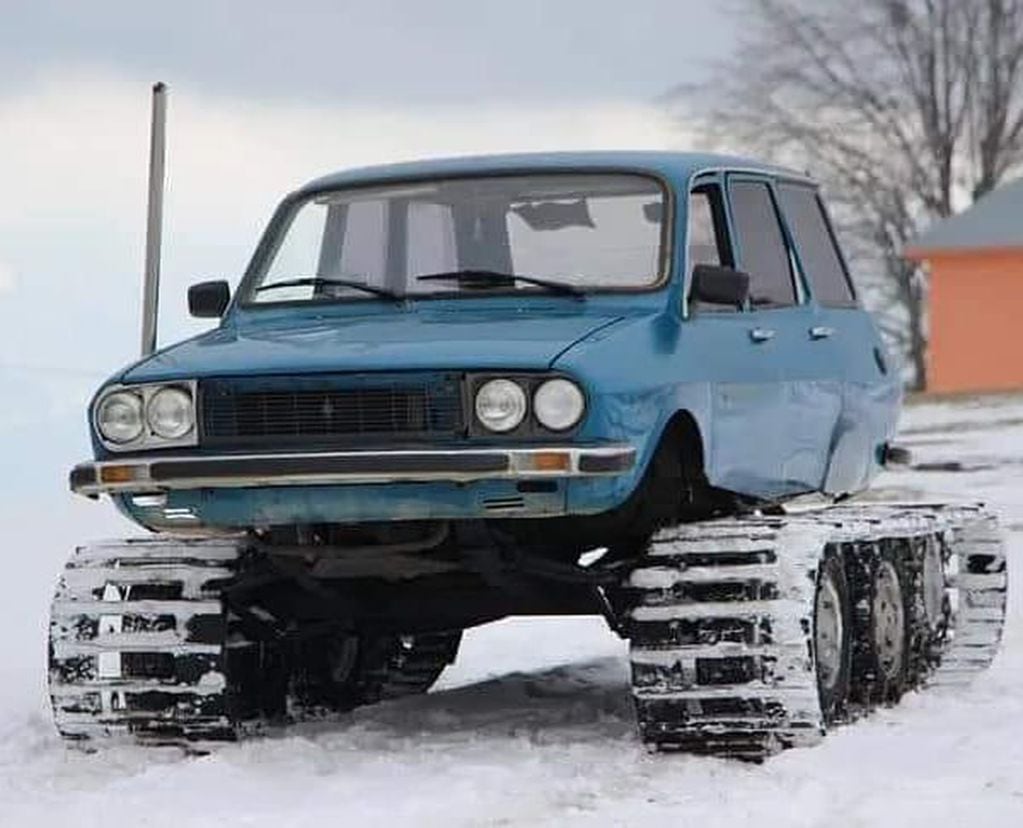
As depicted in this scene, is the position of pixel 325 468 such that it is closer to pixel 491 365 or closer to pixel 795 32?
pixel 491 365

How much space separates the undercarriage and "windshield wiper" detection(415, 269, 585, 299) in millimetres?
950

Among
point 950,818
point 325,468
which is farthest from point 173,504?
point 950,818

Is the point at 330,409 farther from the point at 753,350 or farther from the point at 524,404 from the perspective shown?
the point at 753,350

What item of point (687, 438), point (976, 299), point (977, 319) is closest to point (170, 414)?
point (687, 438)

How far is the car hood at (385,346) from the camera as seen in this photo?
30.8 feet

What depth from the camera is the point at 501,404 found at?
9281 mm

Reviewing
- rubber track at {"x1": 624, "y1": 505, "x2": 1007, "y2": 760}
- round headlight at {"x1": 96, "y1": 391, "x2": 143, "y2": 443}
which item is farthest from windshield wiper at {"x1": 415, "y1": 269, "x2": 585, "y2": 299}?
round headlight at {"x1": 96, "y1": 391, "x2": 143, "y2": 443}

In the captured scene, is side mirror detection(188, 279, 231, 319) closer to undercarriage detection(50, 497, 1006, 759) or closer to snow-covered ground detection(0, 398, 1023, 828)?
undercarriage detection(50, 497, 1006, 759)

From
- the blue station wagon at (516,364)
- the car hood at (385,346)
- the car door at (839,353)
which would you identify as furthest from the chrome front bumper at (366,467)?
the car door at (839,353)

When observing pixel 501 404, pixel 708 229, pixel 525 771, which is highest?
pixel 708 229

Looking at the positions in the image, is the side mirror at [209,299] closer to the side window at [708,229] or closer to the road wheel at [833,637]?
the side window at [708,229]

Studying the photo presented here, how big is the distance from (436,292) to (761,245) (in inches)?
63.7

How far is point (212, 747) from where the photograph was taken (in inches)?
403

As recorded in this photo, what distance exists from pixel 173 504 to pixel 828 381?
10.4 ft
